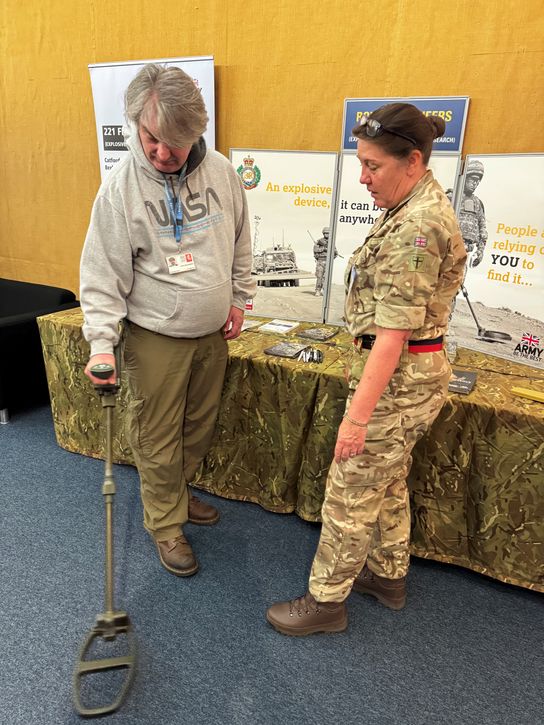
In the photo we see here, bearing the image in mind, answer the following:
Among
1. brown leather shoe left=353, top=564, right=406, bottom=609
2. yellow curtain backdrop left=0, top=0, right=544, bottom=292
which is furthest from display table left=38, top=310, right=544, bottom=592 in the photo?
yellow curtain backdrop left=0, top=0, right=544, bottom=292

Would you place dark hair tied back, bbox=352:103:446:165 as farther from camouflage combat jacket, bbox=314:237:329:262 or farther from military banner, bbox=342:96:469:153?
camouflage combat jacket, bbox=314:237:329:262

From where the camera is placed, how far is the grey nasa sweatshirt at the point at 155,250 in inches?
57.1

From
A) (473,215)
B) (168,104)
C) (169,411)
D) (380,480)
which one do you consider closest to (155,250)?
(168,104)

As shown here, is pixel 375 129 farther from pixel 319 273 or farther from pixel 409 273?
pixel 319 273

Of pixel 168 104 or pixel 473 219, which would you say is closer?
pixel 168 104

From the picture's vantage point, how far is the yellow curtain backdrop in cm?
199

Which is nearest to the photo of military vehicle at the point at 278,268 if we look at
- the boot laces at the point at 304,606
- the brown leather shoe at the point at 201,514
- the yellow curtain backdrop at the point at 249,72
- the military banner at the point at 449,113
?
the yellow curtain backdrop at the point at 249,72

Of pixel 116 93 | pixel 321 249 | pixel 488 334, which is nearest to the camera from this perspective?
pixel 488 334

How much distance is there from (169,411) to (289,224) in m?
1.20

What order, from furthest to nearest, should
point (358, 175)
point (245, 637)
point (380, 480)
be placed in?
point (358, 175)
point (245, 637)
point (380, 480)

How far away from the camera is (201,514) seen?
2094 mm

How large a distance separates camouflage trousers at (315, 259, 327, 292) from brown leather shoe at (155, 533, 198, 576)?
131cm

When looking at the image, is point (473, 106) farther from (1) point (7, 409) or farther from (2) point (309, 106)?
(1) point (7, 409)

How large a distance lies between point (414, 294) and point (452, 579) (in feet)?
4.14
